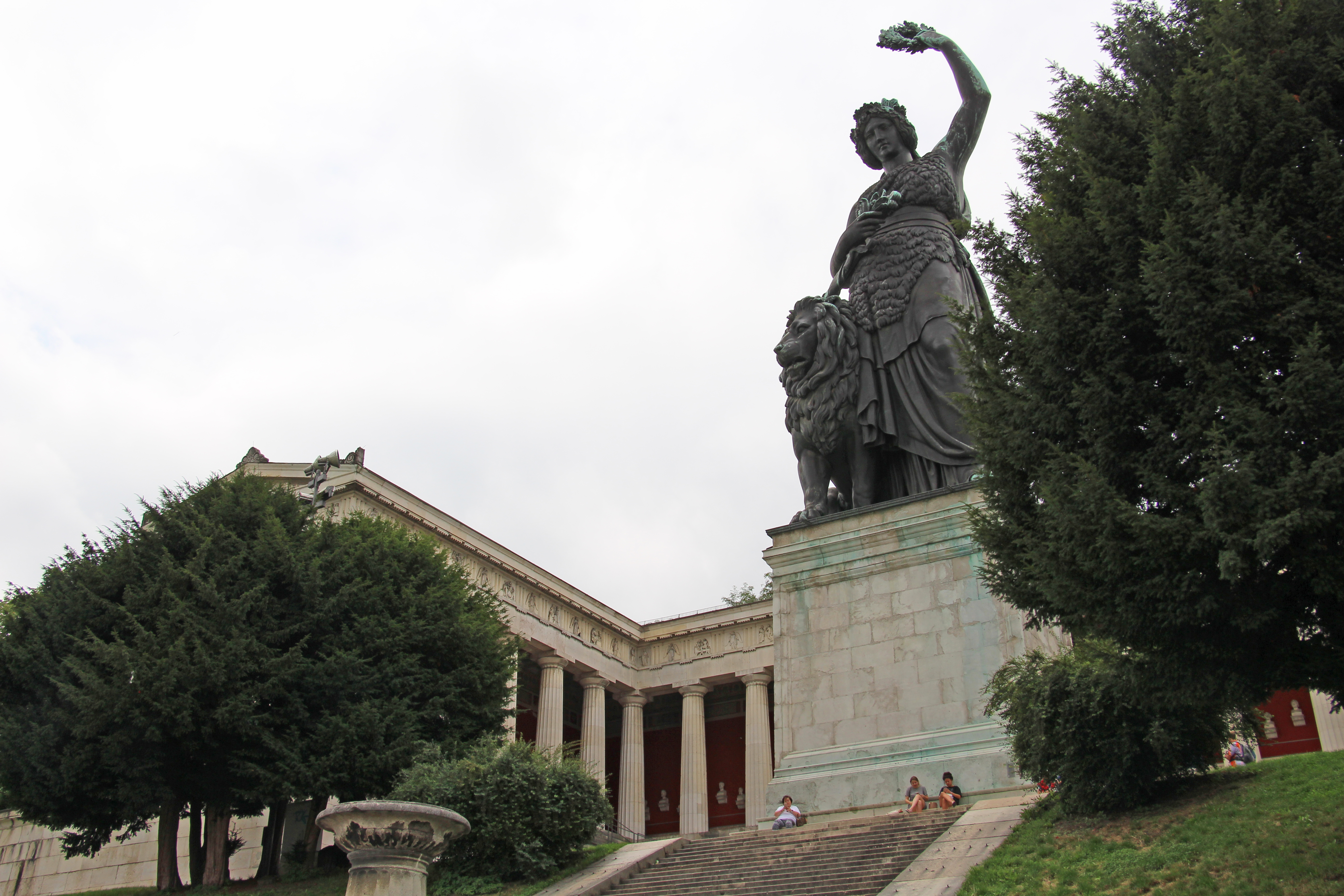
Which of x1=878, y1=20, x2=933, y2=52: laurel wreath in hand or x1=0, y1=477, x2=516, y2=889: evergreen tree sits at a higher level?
x1=878, y1=20, x2=933, y2=52: laurel wreath in hand

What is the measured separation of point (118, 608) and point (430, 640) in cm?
605

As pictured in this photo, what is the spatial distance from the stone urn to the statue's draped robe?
9195mm

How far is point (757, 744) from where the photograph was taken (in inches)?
1762

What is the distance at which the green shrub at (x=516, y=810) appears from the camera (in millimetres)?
15266

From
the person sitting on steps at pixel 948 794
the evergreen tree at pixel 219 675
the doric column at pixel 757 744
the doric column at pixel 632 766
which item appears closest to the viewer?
the person sitting on steps at pixel 948 794

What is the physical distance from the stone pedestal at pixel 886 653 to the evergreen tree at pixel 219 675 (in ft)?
29.1

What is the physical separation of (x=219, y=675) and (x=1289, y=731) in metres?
29.4

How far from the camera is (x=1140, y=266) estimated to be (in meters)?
8.57

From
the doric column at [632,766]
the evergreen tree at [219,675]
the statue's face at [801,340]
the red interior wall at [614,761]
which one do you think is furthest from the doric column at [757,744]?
the statue's face at [801,340]

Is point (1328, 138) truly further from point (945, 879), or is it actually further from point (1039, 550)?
point (945, 879)

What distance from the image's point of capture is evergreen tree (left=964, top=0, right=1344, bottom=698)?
25.5 feet

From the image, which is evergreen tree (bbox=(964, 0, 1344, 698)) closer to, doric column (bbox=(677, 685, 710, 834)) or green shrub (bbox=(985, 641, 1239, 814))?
green shrub (bbox=(985, 641, 1239, 814))

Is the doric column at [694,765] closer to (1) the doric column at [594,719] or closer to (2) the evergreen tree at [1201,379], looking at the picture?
(1) the doric column at [594,719]

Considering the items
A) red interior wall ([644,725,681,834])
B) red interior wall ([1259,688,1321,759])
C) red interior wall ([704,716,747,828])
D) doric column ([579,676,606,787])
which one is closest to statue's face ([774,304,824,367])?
red interior wall ([1259,688,1321,759])
